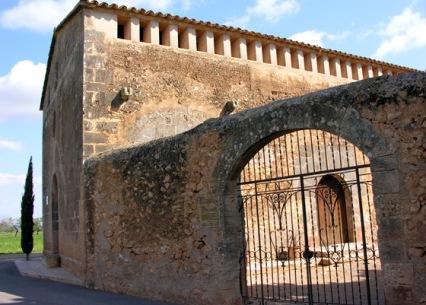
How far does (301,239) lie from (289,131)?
6.36 metres

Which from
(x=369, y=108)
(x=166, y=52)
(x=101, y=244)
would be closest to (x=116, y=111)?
(x=166, y=52)

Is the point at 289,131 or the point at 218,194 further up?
the point at 289,131

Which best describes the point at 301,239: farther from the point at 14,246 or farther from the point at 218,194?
the point at 14,246

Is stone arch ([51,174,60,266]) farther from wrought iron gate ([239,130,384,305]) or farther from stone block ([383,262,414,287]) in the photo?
stone block ([383,262,414,287])

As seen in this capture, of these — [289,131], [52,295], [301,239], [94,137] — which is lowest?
[52,295]

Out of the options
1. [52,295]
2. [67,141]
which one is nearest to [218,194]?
[52,295]

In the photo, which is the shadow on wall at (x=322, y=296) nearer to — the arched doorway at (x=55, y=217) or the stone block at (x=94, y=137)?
the stone block at (x=94, y=137)

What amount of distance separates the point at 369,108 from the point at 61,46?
10.8 metres

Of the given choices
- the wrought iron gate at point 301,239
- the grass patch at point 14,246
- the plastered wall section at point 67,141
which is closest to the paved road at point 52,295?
the plastered wall section at point 67,141

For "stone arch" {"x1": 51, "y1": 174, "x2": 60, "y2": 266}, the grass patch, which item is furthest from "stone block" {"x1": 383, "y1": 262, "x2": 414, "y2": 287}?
the grass patch

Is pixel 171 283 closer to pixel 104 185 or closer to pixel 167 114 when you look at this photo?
pixel 104 185

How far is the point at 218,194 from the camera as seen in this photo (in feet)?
21.6

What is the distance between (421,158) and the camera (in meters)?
4.70

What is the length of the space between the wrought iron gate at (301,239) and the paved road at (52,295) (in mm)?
2138
